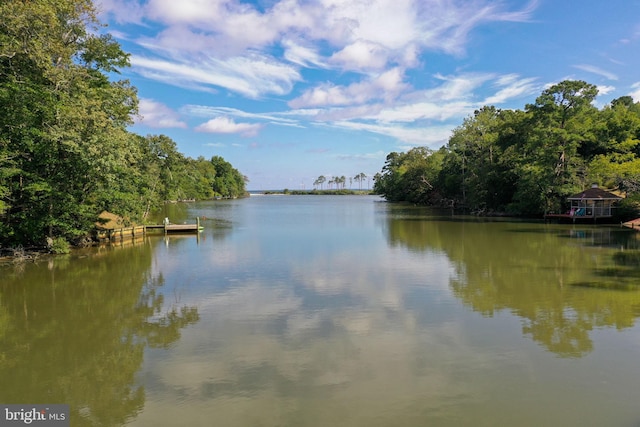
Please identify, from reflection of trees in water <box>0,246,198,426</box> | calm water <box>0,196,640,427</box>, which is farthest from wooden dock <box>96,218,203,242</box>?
reflection of trees in water <box>0,246,198,426</box>

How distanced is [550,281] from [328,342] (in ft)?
30.4

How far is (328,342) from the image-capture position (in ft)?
29.3

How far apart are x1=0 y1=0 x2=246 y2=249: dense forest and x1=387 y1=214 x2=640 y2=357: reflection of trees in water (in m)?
15.8

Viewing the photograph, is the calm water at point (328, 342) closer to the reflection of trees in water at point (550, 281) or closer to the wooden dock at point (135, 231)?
the reflection of trees in water at point (550, 281)

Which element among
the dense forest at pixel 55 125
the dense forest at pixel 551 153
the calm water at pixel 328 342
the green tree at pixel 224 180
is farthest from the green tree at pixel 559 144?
the green tree at pixel 224 180

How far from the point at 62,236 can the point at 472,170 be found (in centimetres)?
4480

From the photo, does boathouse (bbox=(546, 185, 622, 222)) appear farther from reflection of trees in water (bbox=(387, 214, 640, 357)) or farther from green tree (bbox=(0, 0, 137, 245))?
green tree (bbox=(0, 0, 137, 245))

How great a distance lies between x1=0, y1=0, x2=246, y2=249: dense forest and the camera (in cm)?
1641

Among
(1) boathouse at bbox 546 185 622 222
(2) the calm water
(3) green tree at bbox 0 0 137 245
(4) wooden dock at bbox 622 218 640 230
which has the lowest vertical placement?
(2) the calm water

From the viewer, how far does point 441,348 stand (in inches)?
337

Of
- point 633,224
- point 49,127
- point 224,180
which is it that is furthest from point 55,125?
point 224,180

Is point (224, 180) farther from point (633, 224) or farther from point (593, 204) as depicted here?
point (633, 224)

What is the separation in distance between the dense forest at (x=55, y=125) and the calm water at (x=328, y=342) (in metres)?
3.13

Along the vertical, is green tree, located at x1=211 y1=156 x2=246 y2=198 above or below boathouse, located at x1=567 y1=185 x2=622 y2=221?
above
